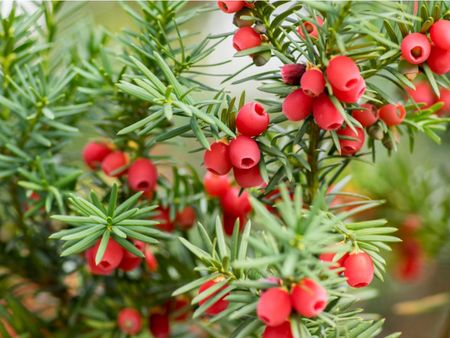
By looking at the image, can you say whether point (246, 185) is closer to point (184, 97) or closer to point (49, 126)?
point (184, 97)

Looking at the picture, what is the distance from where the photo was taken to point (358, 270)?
0.42m

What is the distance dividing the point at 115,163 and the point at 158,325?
0.62 ft

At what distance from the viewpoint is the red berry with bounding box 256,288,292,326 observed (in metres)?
0.36

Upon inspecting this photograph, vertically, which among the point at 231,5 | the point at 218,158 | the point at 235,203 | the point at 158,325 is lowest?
the point at 158,325

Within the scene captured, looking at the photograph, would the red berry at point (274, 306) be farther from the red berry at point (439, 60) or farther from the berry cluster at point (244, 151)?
the red berry at point (439, 60)

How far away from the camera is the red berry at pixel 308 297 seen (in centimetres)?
36

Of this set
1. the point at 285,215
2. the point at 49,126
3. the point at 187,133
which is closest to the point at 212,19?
the point at 49,126

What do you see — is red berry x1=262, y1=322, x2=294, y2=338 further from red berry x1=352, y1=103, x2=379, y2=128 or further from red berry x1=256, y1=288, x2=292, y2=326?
red berry x1=352, y1=103, x2=379, y2=128

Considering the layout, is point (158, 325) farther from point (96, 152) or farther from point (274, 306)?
point (274, 306)

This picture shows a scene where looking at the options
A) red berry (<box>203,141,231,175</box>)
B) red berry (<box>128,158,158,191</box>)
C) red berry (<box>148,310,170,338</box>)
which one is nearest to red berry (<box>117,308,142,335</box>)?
red berry (<box>148,310,170,338</box>)

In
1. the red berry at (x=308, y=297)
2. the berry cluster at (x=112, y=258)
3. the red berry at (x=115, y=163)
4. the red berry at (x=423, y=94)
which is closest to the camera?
the red berry at (x=308, y=297)

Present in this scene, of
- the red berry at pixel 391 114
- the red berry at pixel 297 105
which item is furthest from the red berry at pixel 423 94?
the red berry at pixel 297 105

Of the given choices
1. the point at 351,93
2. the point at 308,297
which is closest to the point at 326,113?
the point at 351,93

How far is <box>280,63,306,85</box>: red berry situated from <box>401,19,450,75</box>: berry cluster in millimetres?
80
